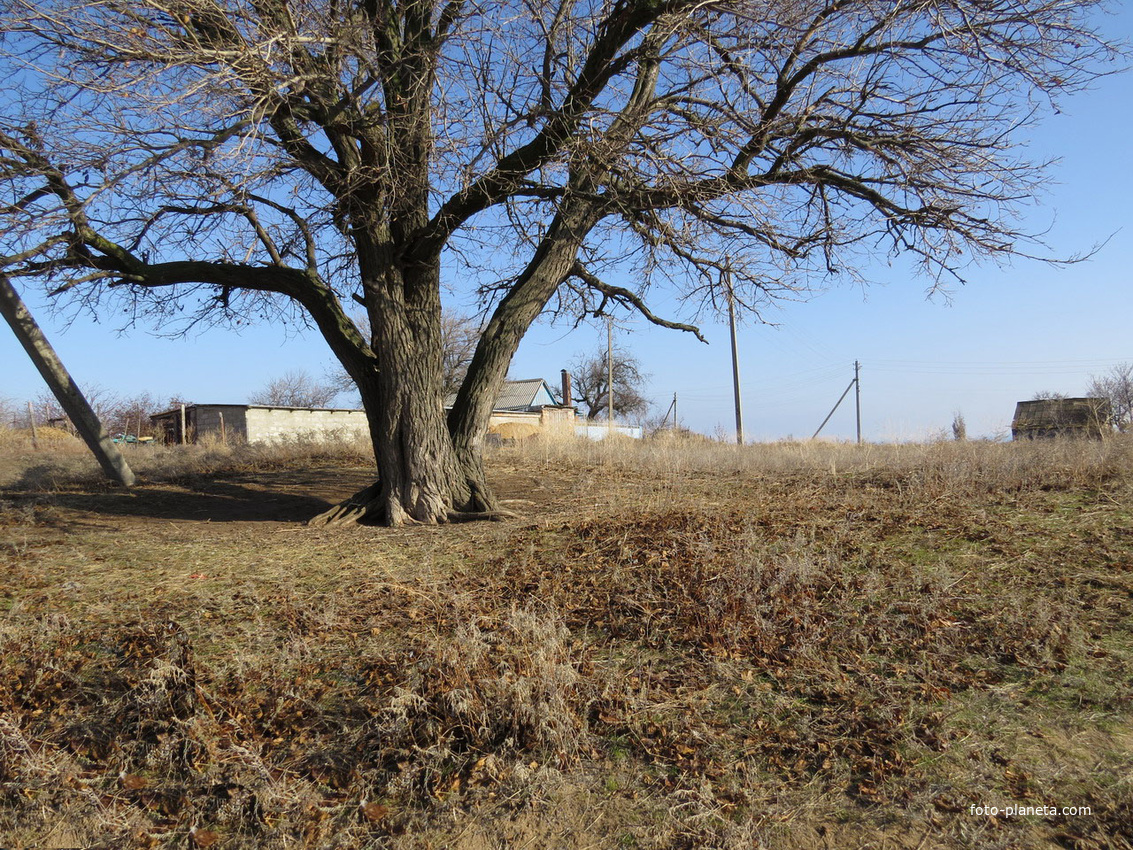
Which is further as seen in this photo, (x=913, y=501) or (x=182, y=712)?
(x=913, y=501)

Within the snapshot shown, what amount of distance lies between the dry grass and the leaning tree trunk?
1127 millimetres

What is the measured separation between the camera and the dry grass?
3.18 meters

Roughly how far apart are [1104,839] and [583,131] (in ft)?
19.7

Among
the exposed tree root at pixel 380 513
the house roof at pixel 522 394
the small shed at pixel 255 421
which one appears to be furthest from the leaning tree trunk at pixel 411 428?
the house roof at pixel 522 394

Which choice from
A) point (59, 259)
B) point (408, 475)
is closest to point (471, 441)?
point (408, 475)

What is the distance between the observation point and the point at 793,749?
3.48 metres

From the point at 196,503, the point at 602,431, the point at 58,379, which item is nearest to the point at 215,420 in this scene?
the point at 602,431

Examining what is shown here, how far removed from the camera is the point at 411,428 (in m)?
7.81

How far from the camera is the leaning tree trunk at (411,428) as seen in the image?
306 inches

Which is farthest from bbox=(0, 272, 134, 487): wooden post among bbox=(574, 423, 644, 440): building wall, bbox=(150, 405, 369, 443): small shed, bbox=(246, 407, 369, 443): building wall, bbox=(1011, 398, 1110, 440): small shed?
bbox=(246, 407, 369, 443): building wall

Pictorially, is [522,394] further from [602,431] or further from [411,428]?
[411,428]

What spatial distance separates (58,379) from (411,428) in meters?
6.01

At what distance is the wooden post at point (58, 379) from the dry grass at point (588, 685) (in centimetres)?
455

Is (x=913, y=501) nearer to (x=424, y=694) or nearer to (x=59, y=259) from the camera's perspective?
(x=424, y=694)
